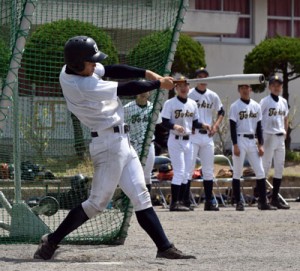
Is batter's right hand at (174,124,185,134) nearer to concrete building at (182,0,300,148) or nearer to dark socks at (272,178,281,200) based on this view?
dark socks at (272,178,281,200)

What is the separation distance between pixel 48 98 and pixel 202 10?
19302 millimetres

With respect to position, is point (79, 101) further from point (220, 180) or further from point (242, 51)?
point (242, 51)

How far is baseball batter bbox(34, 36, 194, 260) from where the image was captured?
8.40m

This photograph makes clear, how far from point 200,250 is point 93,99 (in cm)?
200

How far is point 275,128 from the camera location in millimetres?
16656

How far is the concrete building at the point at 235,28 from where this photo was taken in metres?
29.4

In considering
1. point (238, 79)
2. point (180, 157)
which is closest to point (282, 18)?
point (180, 157)

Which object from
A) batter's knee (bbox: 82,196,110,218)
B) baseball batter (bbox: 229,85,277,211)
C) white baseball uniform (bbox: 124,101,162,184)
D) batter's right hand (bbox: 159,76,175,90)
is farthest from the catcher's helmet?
baseball batter (bbox: 229,85,277,211)

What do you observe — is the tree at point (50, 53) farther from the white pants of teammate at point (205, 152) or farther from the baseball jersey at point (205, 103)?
the baseball jersey at point (205, 103)

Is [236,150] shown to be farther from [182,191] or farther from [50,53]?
[50,53]

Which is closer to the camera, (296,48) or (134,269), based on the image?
(134,269)

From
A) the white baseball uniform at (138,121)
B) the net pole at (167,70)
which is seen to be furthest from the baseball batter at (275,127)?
the net pole at (167,70)

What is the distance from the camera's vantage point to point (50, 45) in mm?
10445

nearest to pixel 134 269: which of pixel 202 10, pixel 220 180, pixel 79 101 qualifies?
pixel 79 101
